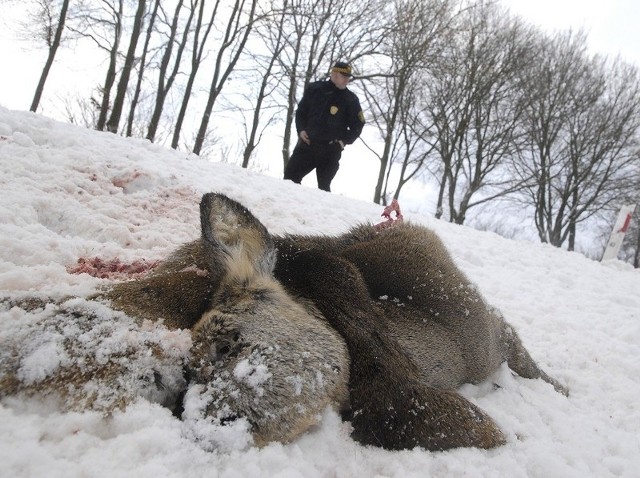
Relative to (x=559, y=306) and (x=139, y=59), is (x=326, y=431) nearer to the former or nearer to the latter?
(x=559, y=306)

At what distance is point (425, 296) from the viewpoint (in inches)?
109

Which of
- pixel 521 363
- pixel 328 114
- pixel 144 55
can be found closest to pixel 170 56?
pixel 144 55

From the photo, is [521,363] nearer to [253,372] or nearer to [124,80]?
[253,372]

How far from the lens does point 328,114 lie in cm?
905

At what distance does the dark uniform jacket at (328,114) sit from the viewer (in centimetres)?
898

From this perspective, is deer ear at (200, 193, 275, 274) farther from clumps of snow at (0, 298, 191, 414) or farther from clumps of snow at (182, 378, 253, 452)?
clumps of snow at (182, 378, 253, 452)

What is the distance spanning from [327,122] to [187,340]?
773 cm

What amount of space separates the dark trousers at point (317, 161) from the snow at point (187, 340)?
1148mm

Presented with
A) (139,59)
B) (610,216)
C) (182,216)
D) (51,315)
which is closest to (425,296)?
(51,315)

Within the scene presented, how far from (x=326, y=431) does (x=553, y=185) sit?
30547 mm

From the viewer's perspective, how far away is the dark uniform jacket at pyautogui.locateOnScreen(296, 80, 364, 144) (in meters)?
8.98

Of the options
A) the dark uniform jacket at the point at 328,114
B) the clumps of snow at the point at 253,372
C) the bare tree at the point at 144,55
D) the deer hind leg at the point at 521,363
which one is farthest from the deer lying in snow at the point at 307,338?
the bare tree at the point at 144,55

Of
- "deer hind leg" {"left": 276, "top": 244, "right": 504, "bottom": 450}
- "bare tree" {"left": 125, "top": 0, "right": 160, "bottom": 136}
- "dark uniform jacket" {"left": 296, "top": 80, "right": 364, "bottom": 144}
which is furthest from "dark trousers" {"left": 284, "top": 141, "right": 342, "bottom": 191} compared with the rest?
"bare tree" {"left": 125, "top": 0, "right": 160, "bottom": 136}

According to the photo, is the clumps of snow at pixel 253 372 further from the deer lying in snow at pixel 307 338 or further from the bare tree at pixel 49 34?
the bare tree at pixel 49 34
